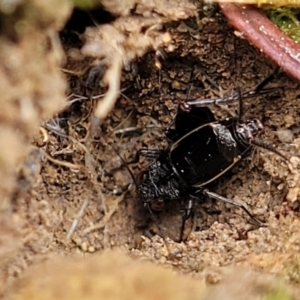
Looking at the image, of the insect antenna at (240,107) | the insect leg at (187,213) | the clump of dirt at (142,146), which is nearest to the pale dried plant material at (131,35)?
the clump of dirt at (142,146)

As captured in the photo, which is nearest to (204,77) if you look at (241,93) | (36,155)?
(241,93)

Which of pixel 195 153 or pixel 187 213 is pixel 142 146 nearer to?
pixel 195 153

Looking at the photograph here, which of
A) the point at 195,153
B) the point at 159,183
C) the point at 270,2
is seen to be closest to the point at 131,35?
the point at 270,2

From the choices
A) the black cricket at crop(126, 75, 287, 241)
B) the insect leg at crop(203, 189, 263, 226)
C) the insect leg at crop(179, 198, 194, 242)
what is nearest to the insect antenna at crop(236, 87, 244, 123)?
the black cricket at crop(126, 75, 287, 241)

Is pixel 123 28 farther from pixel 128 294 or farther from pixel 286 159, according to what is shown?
pixel 128 294

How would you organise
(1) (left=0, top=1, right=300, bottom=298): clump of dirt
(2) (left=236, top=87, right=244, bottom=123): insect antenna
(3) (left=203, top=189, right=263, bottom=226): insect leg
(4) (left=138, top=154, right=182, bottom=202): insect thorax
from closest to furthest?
(1) (left=0, top=1, right=300, bottom=298): clump of dirt, (3) (left=203, top=189, right=263, bottom=226): insect leg, (2) (left=236, top=87, right=244, bottom=123): insect antenna, (4) (left=138, top=154, right=182, bottom=202): insect thorax

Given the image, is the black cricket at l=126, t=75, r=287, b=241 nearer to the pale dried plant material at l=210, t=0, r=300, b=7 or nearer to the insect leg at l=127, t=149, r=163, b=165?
the insect leg at l=127, t=149, r=163, b=165

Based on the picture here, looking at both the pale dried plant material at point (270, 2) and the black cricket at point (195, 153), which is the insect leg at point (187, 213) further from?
the pale dried plant material at point (270, 2)
